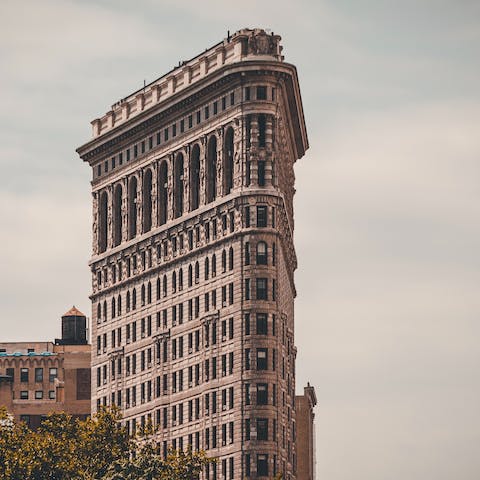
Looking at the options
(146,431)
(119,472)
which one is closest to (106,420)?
(146,431)

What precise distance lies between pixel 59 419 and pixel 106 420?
247 inches

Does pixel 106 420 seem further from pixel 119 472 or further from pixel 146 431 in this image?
pixel 119 472

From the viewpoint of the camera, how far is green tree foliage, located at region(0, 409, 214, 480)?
17075 cm

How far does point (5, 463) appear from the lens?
175625 millimetres

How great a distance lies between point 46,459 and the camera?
577 ft

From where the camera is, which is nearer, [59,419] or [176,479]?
[176,479]

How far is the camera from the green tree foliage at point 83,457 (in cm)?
17075

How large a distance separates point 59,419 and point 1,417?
19.0ft

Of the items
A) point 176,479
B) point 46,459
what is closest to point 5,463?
point 46,459

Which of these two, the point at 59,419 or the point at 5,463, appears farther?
the point at 59,419

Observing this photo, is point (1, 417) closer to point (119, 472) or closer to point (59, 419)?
point (59, 419)

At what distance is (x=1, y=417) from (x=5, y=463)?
9.35 metres

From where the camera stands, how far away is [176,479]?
17512 cm

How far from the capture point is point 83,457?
589ft
